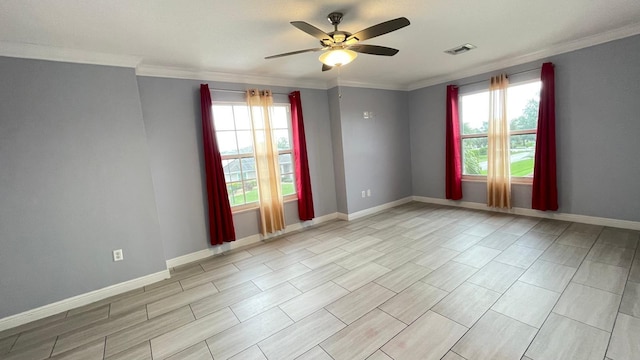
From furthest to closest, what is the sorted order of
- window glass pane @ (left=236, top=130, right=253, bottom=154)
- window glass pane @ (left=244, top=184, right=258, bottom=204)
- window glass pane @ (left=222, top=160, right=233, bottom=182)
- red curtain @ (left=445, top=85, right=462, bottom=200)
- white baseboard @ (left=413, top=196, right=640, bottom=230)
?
red curtain @ (left=445, top=85, right=462, bottom=200) → window glass pane @ (left=244, top=184, right=258, bottom=204) → window glass pane @ (left=236, top=130, right=253, bottom=154) → window glass pane @ (left=222, top=160, right=233, bottom=182) → white baseboard @ (left=413, top=196, right=640, bottom=230)

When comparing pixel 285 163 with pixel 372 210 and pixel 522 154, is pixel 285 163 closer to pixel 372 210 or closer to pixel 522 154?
pixel 372 210

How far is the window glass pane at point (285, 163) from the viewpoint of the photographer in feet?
14.7

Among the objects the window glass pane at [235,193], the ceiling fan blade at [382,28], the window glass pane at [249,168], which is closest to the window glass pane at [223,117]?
the window glass pane at [249,168]

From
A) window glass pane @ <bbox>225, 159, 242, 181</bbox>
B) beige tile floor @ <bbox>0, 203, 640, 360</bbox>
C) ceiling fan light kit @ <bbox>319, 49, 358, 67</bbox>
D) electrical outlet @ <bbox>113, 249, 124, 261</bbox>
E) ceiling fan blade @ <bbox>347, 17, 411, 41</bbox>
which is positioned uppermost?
ceiling fan blade @ <bbox>347, 17, 411, 41</bbox>

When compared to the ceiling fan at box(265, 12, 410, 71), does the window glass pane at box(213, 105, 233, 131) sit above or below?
below

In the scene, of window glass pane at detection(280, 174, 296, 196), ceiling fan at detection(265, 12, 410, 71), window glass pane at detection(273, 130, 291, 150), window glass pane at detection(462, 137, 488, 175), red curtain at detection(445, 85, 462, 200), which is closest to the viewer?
ceiling fan at detection(265, 12, 410, 71)

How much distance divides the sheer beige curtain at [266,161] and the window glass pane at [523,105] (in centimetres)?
390

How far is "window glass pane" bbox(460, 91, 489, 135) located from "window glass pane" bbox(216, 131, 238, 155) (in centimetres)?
423

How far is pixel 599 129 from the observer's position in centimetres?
353

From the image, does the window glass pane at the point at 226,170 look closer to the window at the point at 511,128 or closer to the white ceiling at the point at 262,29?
the white ceiling at the point at 262,29

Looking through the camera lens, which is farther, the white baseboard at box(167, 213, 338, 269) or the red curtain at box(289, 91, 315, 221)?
the red curtain at box(289, 91, 315, 221)

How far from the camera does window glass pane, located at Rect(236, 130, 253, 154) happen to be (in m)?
4.01

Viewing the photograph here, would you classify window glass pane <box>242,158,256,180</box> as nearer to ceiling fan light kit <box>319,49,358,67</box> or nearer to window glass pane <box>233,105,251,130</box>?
window glass pane <box>233,105,251,130</box>

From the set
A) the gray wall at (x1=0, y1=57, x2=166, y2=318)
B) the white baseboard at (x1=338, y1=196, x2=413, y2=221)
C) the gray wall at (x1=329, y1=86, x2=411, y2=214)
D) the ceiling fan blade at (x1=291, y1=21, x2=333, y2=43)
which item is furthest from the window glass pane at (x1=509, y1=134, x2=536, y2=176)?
the gray wall at (x1=0, y1=57, x2=166, y2=318)
